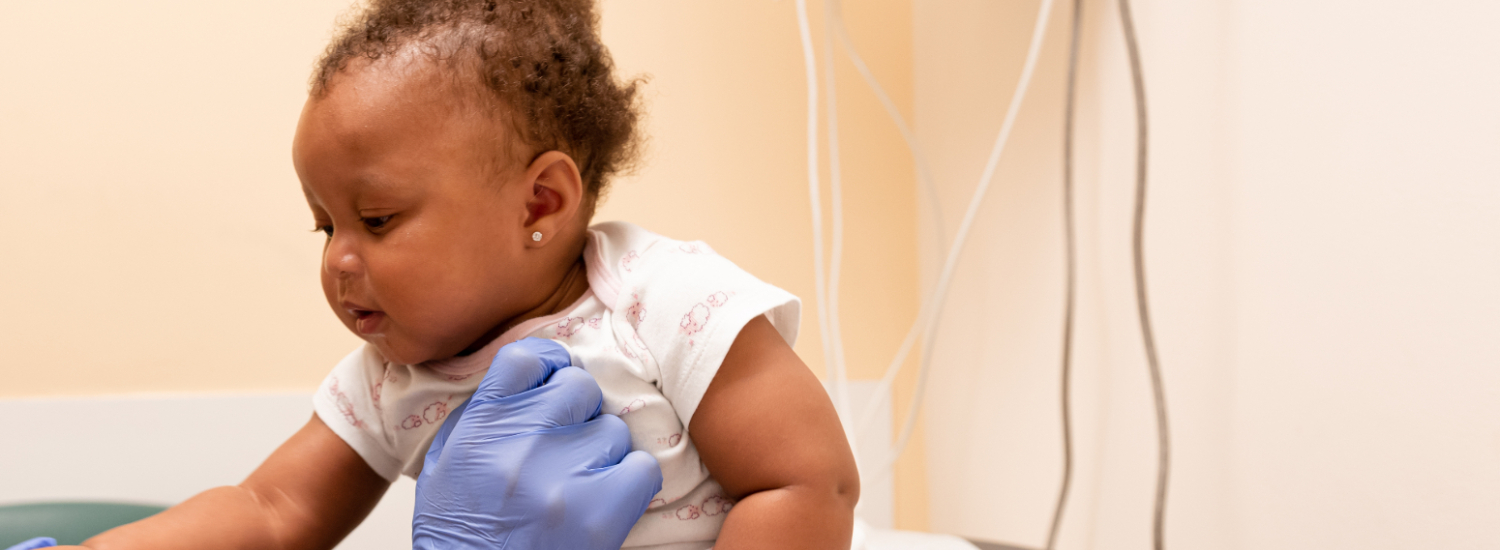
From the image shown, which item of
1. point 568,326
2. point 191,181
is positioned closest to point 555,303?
point 568,326

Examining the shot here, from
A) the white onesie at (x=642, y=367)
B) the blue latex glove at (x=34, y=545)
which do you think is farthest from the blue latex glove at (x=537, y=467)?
the blue latex glove at (x=34, y=545)

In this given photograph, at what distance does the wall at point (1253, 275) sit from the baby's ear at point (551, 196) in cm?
63

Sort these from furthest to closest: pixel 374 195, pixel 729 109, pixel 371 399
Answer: pixel 729 109, pixel 371 399, pixel 374 195

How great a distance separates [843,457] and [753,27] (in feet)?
2.84

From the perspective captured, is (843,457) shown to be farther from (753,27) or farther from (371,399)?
(753,27)

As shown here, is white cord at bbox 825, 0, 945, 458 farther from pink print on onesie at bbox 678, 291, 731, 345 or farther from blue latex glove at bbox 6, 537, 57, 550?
blue latex glove at bbox 6, 537, 57, 550

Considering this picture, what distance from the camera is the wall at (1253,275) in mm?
629

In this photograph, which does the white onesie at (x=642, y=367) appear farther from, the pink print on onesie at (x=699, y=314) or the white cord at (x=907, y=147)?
the white cord at (x=907, y=147)

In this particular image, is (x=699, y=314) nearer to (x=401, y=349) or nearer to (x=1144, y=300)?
(x=401, y=349)

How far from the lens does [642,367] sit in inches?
22.0

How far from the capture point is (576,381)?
546mm

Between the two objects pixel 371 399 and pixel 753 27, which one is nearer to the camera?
pixel 371 399

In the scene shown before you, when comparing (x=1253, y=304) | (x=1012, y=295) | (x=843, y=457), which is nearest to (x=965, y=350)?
(x=1012, y=295)

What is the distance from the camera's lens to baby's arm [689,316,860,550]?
1.68 feet
